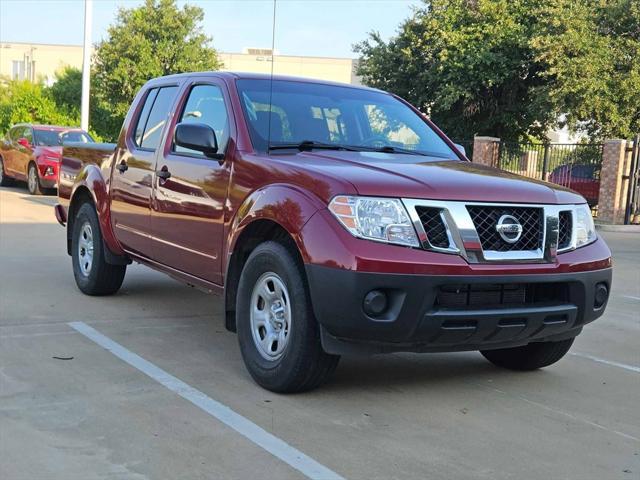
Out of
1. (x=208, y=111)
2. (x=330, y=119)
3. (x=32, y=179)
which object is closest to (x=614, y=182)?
(x=32, y=179)

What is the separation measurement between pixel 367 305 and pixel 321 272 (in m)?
0.30

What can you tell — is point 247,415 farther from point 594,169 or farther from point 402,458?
point 594,169

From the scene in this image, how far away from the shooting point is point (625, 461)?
12.5 ft

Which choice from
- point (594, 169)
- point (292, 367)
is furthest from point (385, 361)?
point (594, 169)

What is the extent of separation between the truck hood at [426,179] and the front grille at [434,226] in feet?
0.24

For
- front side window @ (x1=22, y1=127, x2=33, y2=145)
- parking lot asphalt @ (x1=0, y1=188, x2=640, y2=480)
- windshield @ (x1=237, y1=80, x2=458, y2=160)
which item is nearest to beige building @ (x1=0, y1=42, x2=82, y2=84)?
front side window @ (x1=22, y1=127, x2=33, y2=145)

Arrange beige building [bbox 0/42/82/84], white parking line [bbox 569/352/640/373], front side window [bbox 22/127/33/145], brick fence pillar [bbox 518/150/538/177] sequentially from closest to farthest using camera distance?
1. white parking line [bbox 569/352/640/373]
2. front side window [bbox 22/127/33/145]
3. brick fence pillar [bbox 518/150/538/177]
4. beige building [bbox 0/42/82/84]

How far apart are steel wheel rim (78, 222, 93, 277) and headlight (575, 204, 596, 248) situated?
4351 mm

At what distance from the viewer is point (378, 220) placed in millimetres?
4066

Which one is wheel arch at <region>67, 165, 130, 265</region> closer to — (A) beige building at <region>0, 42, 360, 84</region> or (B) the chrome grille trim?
(B) the chrome grille trim

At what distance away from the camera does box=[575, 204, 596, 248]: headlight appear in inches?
185

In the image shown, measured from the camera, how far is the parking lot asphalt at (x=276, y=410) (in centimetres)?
356

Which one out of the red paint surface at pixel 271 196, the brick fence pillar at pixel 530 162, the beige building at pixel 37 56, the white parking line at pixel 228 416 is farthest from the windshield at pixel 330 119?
the beige building at pixel 37 56

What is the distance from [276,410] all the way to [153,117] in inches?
122
